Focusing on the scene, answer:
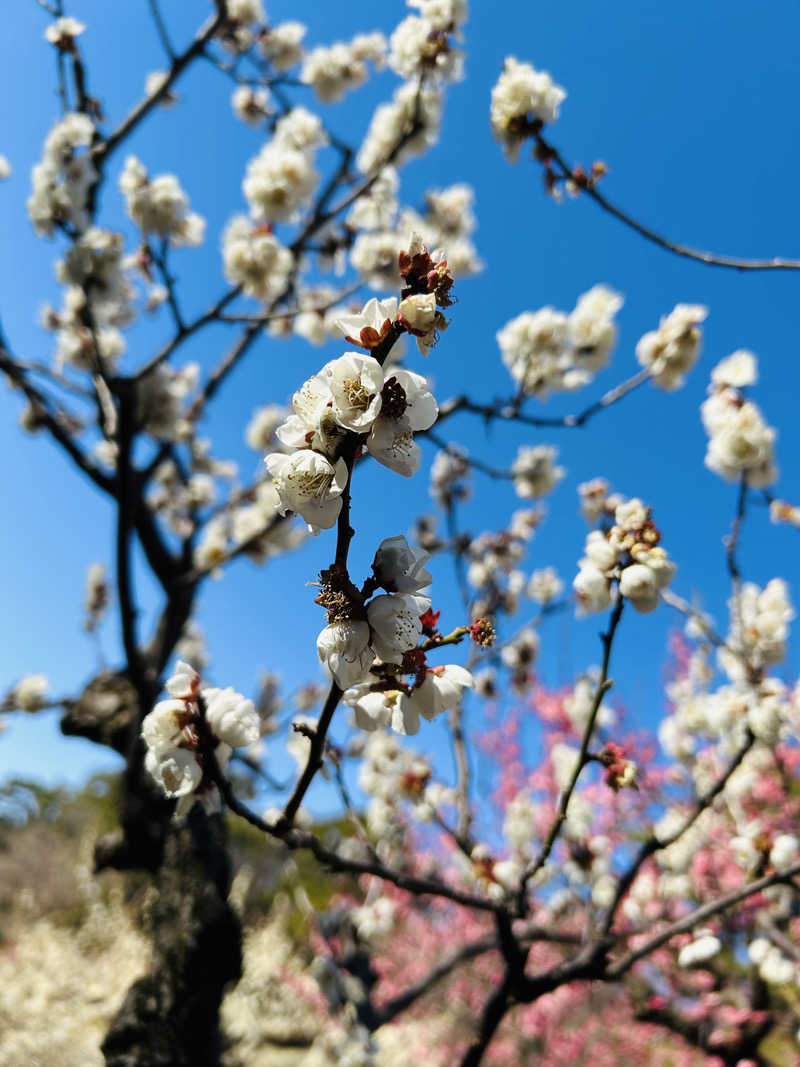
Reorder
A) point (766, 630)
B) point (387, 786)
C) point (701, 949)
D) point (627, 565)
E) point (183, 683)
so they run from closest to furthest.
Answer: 1. point (183, 683)
2. point (627, 565)
3. point (701, 949)
4. point (766, 630)
5. point (387, 786)

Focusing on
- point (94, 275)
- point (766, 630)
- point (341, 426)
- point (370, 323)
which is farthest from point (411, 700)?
point (94, 275)

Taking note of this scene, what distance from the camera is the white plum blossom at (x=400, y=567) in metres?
0.95

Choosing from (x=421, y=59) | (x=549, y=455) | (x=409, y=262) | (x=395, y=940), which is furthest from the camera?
(x=395, y=940)

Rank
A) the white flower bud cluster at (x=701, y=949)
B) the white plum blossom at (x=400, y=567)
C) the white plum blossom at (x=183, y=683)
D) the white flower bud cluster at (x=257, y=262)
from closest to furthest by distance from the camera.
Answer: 1. the white plum blossom at (x=400, y=567)
2. the white plum blossom at (x=183, y=683)
3. the white flower bud cluster at (x=701, y=949)
4. the white flower bud cluster at (x=257, y=262)

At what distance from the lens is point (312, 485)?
87cm

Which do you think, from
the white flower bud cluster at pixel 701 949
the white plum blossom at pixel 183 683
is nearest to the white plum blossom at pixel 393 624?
the white plum blossom at pixel 183 683

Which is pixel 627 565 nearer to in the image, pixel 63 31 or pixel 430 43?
pixel 430 43

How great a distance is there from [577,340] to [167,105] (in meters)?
3.07

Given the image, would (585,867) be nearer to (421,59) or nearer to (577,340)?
(577,340)

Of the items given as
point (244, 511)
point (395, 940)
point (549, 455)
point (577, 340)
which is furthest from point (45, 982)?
point (577, 340)

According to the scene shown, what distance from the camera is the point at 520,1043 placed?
807 centimetres

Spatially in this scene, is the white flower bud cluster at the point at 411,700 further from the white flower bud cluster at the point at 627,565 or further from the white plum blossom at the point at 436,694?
the white flower bud cluster at the point at 627,565

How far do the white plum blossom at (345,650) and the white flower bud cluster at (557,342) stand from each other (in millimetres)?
2693

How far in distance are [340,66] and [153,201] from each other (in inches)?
89.1
